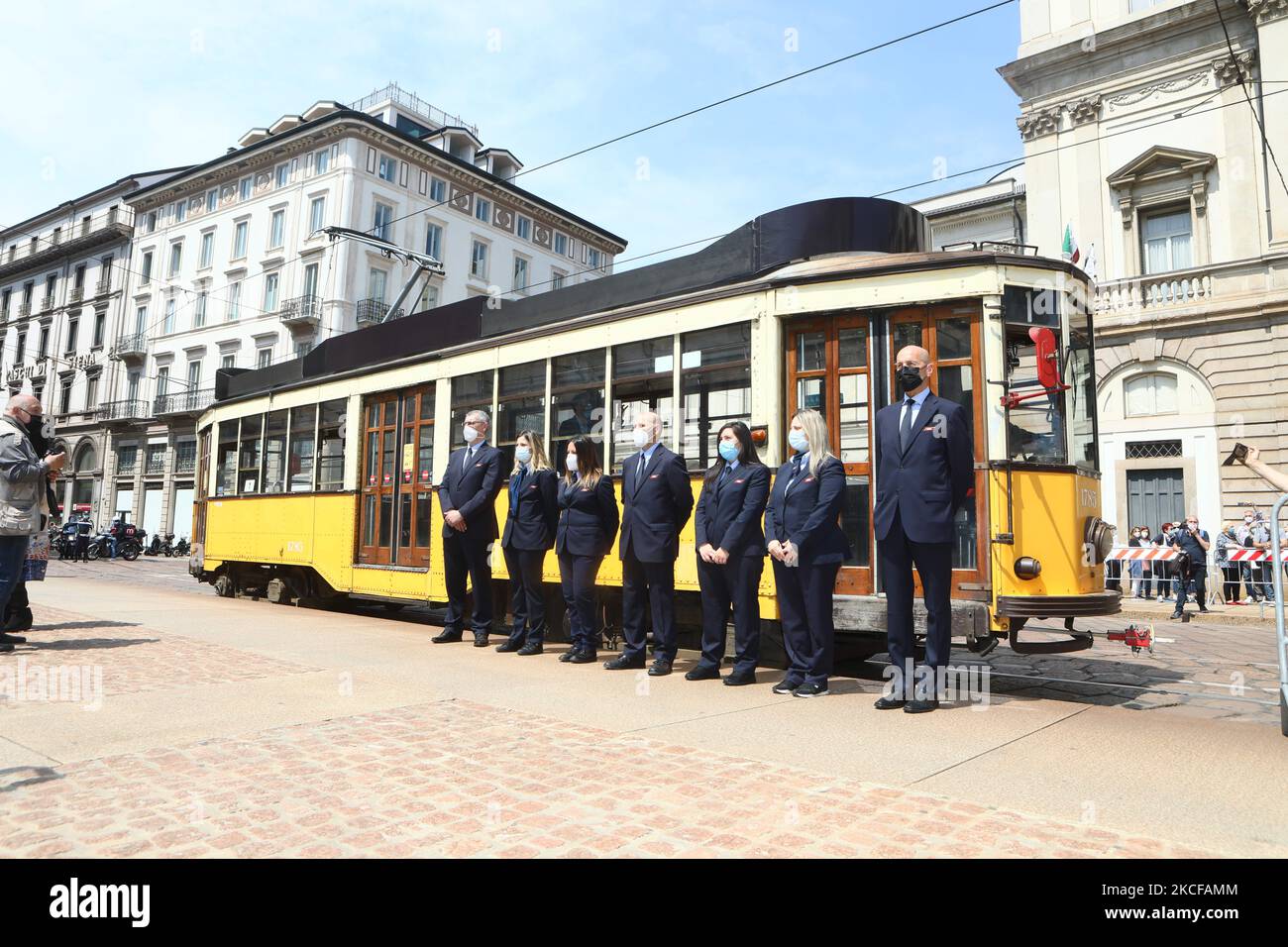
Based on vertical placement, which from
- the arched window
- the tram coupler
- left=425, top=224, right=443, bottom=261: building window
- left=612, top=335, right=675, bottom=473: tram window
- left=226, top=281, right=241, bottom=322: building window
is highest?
left=425, top=224, right=443, bottom=261: building window

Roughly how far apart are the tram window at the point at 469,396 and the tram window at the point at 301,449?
318cm

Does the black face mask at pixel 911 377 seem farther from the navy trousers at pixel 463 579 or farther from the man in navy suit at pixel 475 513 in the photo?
the navy trousers at pixel 463 579

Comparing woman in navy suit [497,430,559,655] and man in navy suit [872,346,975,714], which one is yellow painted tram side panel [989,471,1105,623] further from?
woman in navy suit [497,430,559,655]

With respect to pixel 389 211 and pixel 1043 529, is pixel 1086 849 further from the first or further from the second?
pixel 389 211

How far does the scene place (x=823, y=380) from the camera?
6.37 metres

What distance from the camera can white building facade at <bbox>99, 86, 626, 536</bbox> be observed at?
125 feet

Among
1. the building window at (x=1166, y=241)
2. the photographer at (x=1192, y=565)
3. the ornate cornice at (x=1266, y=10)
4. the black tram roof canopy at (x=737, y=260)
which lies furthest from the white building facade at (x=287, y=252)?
the black tram roof canopy at (x=737, y=260)

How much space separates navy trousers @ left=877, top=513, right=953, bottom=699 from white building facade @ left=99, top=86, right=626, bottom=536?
107 feet

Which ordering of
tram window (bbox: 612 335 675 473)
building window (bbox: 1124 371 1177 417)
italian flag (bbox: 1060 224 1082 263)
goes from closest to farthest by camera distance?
1. tram window (bbox: 612 335 675 473)
2. italian flag (bbox: 1060 224 1082 263)
3. building window (bbox: 1124 371 1177 417)

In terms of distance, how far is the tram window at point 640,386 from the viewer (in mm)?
7059

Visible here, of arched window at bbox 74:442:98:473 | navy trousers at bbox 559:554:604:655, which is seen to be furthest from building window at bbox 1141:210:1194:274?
arched window at bbox 74:442:98:473

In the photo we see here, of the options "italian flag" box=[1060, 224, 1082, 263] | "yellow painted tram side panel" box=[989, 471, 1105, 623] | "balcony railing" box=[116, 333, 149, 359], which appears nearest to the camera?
"yellow painted tram side panel" box=[989, 471, 1105, 623]

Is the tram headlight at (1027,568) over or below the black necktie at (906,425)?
below
